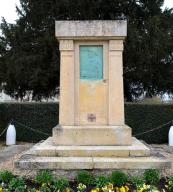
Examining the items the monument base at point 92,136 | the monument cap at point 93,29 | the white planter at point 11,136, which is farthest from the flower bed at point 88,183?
the white planter at point 11,136

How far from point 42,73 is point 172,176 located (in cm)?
1337

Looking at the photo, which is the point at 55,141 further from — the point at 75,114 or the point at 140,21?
the point at 140,21

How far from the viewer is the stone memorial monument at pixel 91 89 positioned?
Result: 30.5 ft

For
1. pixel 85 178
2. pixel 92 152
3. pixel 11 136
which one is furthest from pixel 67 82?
pixel 11 136

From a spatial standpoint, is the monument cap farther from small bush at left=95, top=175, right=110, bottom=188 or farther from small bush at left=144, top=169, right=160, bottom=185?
small bush at left=95, top=175, right=110, bottom=188

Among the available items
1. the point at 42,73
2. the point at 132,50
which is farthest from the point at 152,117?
the point at 42,73

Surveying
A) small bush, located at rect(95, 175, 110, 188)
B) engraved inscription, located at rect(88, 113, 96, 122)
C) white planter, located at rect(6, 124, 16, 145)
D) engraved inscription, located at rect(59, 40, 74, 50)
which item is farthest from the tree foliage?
small bush, located at rect(95, 175, 110, 188)

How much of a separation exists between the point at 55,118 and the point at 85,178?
28.9 feet

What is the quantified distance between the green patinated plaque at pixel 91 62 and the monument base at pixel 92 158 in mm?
1644

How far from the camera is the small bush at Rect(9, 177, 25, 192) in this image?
706 cm

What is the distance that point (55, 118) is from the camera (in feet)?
53.2

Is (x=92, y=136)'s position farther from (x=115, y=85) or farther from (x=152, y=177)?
(x=152, y=177)

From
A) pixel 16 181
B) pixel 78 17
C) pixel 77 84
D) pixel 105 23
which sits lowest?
pixel 16 181

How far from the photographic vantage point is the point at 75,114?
9.73 m
